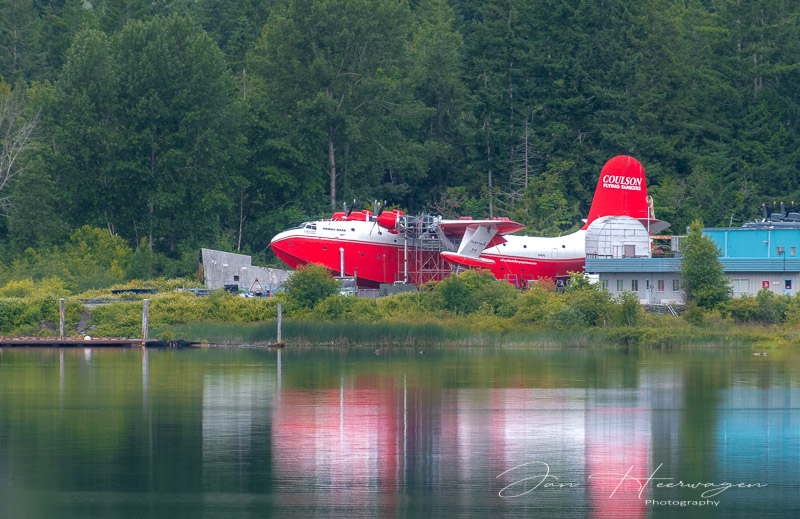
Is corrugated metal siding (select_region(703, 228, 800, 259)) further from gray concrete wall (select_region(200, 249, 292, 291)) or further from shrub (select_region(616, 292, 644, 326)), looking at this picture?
gray concrete wall (select_region(200, 249, 292, 291))

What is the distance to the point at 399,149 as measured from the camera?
7706 cm

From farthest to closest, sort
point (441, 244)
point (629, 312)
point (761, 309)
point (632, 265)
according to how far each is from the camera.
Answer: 1. point (441, 244)
2. point (632, 265)
3. point (629, 312)
4. point (761, 309)

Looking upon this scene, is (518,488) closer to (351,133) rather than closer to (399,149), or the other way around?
(351,133)

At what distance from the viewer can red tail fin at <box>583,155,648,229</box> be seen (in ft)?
193

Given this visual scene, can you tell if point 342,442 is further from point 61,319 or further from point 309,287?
point 309,287

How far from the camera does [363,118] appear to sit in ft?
238

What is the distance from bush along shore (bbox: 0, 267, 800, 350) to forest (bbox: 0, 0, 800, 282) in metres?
10.7

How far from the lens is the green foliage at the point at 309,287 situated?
48.9m

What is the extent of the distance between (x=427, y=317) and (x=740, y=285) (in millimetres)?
14449

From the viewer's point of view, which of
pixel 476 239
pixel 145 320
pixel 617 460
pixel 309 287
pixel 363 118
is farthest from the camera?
pixel 363 118

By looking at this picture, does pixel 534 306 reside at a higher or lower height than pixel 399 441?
higher

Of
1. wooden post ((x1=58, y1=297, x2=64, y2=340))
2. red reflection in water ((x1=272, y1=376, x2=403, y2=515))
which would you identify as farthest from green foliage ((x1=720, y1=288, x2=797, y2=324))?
wooden post ((x1=58, y1=297, x2=64, y2=340))

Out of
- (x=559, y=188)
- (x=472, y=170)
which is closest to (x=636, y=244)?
(x=559, y=188)

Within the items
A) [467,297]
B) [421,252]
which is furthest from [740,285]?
[421,252]
